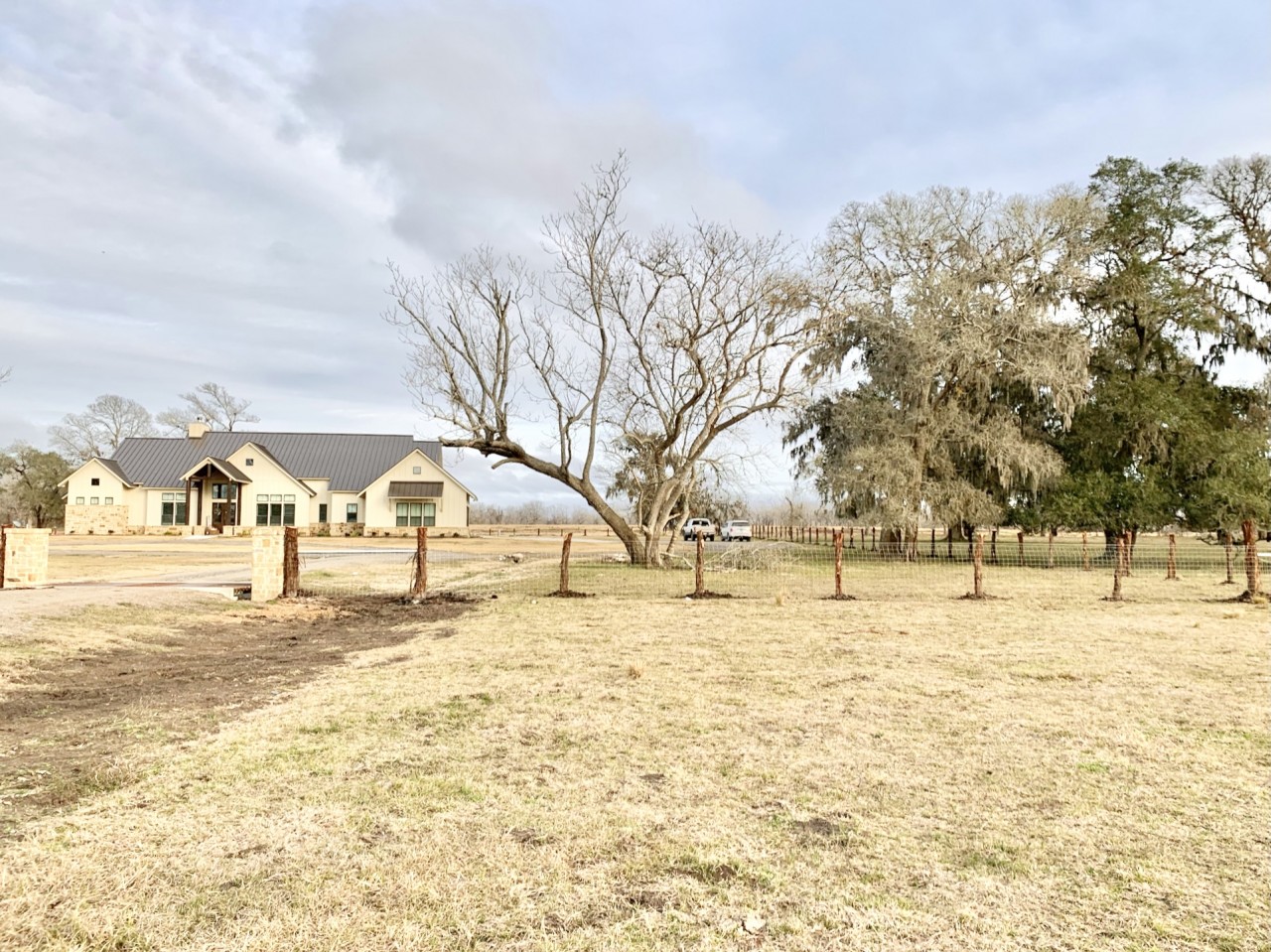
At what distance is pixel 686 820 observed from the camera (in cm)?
408

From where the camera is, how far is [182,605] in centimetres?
1245

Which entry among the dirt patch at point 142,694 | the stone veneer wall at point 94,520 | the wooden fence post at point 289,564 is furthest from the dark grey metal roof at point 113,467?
the dirt patch at point 142,694

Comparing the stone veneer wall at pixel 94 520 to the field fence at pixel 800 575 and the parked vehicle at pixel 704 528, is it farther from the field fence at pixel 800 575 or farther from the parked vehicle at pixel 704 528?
the parked vehicle at pixel 704 528

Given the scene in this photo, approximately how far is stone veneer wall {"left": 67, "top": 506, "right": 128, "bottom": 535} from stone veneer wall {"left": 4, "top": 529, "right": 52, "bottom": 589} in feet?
121

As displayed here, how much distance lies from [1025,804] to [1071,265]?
26306 millimetres

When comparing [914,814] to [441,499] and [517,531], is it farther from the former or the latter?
[517,531]

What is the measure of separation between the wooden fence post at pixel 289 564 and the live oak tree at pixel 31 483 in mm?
51130

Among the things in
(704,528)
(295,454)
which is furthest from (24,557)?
(704,528)

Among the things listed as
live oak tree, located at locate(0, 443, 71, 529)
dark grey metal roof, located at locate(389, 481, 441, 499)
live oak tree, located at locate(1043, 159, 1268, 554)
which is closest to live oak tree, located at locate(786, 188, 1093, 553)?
live oak tree, located at locate(1043, 159, 1268, 554)

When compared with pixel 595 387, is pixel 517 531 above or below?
below

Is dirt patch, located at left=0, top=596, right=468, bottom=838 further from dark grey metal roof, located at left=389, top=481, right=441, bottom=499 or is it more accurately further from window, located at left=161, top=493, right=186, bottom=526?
A: window, located at left=161, top=493, right=186, bottom=526

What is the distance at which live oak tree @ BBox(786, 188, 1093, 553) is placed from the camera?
2594 centimetres

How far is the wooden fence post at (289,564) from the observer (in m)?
14.2

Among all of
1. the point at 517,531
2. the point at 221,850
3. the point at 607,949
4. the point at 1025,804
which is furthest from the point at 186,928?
the point at 517,531
